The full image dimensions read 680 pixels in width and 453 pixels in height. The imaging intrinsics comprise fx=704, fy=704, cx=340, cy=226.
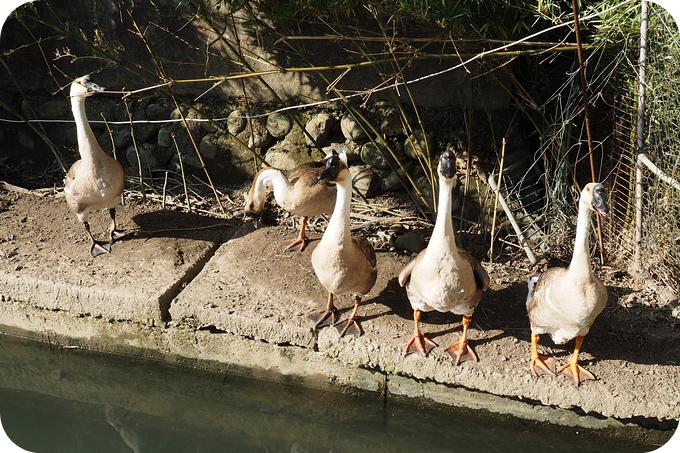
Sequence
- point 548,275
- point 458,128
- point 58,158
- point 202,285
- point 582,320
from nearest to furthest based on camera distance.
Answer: point 582,320 < point 548,275 < point 202,285 < point 458,128 < point 58,158

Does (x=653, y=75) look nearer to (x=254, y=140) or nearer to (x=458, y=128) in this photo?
(x=458, y=128)

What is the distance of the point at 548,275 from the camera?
4.52m

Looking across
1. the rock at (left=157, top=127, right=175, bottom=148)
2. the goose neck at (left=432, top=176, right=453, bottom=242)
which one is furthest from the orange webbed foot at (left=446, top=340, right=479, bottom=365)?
the rock at (left=157, top=127, right=175, bottom=148)

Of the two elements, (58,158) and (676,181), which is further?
(58,158)

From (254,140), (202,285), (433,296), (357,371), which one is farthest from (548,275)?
(254,140)

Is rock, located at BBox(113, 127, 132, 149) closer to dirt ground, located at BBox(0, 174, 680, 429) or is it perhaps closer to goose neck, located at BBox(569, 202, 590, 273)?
dirt ground, located at BBox(0, 174, 680, 429)

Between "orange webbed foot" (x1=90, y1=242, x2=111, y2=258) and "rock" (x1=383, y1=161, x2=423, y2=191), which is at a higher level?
"rock" (x1=383, y1=161, x2=423, y2=191)

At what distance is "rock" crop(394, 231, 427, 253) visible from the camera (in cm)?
577

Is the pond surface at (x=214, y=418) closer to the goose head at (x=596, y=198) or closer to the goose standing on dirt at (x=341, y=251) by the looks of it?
the goose standing on dirt at (x=341, y=251)

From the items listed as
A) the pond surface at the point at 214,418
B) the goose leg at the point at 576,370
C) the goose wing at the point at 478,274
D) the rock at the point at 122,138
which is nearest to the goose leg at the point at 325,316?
the pond surface at the point at 214,418

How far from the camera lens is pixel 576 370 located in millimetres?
4445

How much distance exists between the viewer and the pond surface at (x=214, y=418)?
4.56 metres

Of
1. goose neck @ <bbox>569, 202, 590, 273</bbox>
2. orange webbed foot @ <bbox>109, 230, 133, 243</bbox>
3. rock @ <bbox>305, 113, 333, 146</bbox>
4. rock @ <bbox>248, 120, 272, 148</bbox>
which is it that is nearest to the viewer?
goose neck @ <bbox>569, 202, 590, 273</bbox>

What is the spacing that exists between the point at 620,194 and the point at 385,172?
2058 mm
